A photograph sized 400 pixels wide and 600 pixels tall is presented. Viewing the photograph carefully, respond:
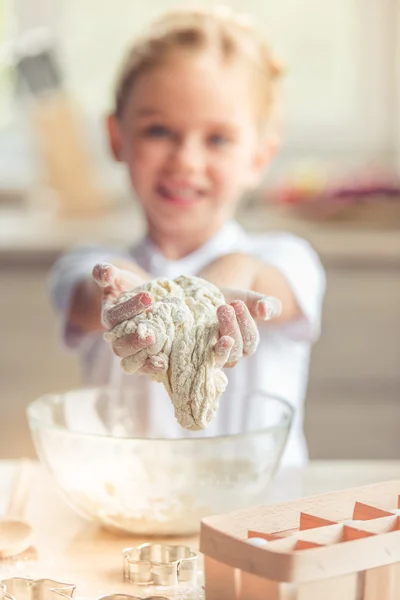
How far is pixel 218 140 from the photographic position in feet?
3.89

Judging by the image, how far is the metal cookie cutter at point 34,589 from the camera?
639 millimetres

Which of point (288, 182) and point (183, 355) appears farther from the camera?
point (288, 182)

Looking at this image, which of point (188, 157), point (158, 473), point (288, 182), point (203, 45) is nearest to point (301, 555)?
point (158, 473)

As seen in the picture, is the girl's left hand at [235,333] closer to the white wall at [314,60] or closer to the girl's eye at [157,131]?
the girl's eye at [157,131]

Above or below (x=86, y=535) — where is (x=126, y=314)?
above

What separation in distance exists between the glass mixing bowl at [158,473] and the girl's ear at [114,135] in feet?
1.80

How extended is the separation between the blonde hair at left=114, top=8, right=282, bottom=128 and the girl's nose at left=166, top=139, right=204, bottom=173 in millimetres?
113

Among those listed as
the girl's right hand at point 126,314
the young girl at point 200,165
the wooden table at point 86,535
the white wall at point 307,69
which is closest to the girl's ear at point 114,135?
the young girl at point 200,165

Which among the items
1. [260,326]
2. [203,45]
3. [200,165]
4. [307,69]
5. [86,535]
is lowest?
[86,535]

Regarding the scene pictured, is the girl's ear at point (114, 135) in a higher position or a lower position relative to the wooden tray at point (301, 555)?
higher

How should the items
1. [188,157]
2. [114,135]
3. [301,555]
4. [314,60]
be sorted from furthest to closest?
[314,60] → [114,135] → [188,157] → [301,555]

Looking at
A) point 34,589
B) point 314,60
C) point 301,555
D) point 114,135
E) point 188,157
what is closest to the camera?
point 301,555

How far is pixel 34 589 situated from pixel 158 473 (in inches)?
6.4

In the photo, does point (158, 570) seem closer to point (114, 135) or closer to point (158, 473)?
point (158, 473)
